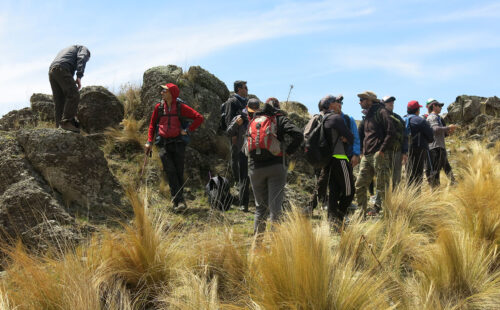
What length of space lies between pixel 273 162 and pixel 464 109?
17.8 metres

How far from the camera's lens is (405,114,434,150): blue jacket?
811 cm

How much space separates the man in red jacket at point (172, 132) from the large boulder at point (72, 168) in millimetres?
923

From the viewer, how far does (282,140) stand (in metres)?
5.20

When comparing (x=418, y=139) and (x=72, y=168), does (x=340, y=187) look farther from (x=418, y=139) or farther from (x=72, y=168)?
(x=72, y=168)

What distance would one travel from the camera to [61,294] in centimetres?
336

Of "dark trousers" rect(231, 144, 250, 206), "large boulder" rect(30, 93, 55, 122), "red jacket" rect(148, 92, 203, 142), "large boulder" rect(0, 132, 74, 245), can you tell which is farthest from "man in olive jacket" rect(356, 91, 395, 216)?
"large boulder" rect(30, 93, 55, 122)

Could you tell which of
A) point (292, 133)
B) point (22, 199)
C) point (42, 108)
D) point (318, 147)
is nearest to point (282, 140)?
point (292, 133)

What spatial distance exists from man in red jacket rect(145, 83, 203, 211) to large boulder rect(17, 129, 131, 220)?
923 millimetres

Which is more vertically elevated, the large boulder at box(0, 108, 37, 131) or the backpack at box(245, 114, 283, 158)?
the large boulder at box(0, 108, 37, 131)

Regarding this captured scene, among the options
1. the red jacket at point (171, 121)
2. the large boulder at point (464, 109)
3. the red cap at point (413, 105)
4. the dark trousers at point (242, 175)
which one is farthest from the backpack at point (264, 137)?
the large boulder at point (464, 109)

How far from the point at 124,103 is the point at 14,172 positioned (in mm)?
5451

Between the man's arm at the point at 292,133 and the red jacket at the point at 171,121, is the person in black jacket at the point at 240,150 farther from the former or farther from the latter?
the man's arm at the point at 292,133

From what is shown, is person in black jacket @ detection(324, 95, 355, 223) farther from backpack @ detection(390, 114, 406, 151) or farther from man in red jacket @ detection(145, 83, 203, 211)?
man in red jacket @ detection(145, 83, 203, 211)

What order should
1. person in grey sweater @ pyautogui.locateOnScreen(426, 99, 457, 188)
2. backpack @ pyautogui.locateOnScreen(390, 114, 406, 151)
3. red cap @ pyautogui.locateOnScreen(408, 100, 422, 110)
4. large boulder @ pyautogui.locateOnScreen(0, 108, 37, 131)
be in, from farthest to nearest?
large boulder @ pyautogui.locateOnScreen(0, 108, 37, 131)
person in grey sweater @ pyautogui.locateOnScreen(426, 99, 457, 188)
red cap @ pyautogui.locateOnScreen(408, 100, 422, 110)
backpack @ pyautogui.locateOnScreen(390, 114, 406, 151)
